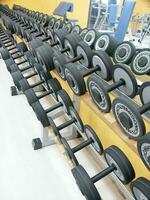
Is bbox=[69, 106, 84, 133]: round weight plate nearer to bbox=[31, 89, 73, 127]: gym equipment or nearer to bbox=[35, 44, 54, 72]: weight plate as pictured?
bbox=[31, 89, 73, 127]: gym equipment

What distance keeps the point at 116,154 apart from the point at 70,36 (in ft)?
2.86

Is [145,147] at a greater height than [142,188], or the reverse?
[145,147]

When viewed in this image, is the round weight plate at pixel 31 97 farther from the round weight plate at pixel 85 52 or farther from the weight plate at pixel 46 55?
the round weight plate at pixel 85 52

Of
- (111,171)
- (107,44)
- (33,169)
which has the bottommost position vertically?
(33,169)

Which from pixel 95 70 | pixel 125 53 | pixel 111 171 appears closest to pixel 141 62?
pixel 125 53

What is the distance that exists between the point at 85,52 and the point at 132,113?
634mm

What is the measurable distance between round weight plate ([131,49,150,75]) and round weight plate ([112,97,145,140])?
1.25 feet

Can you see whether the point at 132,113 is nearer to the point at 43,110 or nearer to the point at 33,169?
the point at 43,110

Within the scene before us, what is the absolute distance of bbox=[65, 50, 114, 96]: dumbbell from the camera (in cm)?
116

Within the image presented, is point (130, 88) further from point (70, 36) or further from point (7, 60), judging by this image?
point (7, 60)

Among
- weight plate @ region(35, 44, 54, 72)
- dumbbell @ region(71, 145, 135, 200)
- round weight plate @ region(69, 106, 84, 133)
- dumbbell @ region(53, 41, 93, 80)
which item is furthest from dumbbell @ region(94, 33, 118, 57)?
dumbbell @ region(71, 145, 135, 200)

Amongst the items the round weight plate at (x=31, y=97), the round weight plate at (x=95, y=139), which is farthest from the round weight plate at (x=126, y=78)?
the round weight plate at (x=31, y=97)

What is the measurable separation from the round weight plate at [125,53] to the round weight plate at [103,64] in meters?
0.17

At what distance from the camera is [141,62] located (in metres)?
1.24
